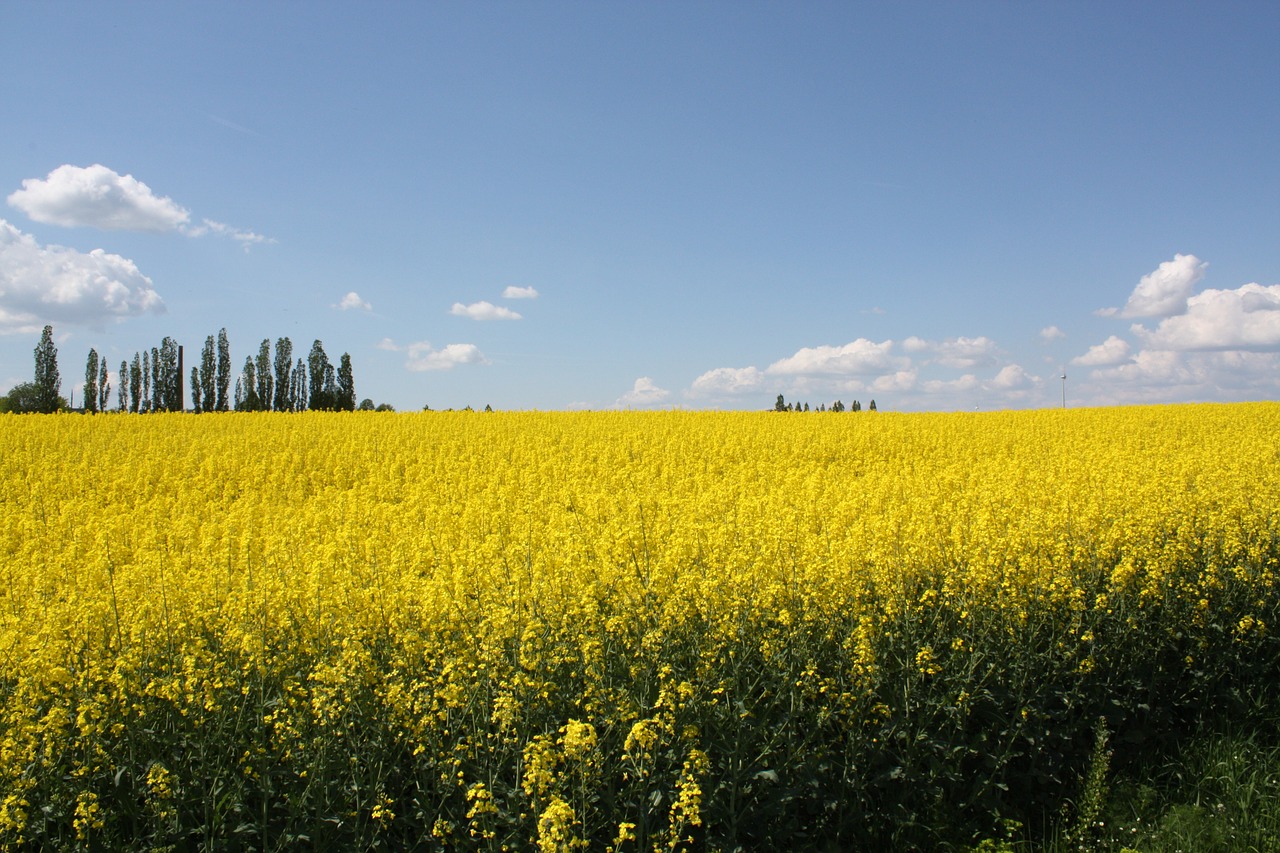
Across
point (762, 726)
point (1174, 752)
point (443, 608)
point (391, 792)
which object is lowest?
point (1174, 752)

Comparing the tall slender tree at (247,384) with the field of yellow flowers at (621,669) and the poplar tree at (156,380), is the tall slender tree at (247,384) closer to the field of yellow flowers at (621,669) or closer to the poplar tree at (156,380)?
the poplar tree at (156,380)

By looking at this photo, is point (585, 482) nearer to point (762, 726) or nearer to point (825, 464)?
point (825, 464)

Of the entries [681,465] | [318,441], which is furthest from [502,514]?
[318,441]

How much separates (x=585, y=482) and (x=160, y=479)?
8.32 metres

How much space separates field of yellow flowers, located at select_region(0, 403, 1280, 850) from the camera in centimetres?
371

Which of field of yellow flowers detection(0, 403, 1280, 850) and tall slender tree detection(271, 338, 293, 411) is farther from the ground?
tall slender tree detection(271, 338, 293, 411)

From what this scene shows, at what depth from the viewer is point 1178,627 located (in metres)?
6.06

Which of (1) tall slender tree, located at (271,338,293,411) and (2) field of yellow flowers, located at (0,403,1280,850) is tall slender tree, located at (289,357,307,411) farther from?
(2) field of yellow flowers, located at (0,403,1280,850)

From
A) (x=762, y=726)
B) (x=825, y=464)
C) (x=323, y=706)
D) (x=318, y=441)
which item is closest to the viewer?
(x=323, y=706)

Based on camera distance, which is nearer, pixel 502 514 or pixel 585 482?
pixel 502 514

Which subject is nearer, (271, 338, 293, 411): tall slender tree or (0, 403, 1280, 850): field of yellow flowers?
(0, 403, 1280, 850): field of yellow flowers

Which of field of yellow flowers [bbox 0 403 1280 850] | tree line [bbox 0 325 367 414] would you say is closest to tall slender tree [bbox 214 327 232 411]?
tree line [bbox 0 325 367 414]

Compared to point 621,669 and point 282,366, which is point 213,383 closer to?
point 282,366

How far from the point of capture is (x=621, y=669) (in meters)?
4.37
